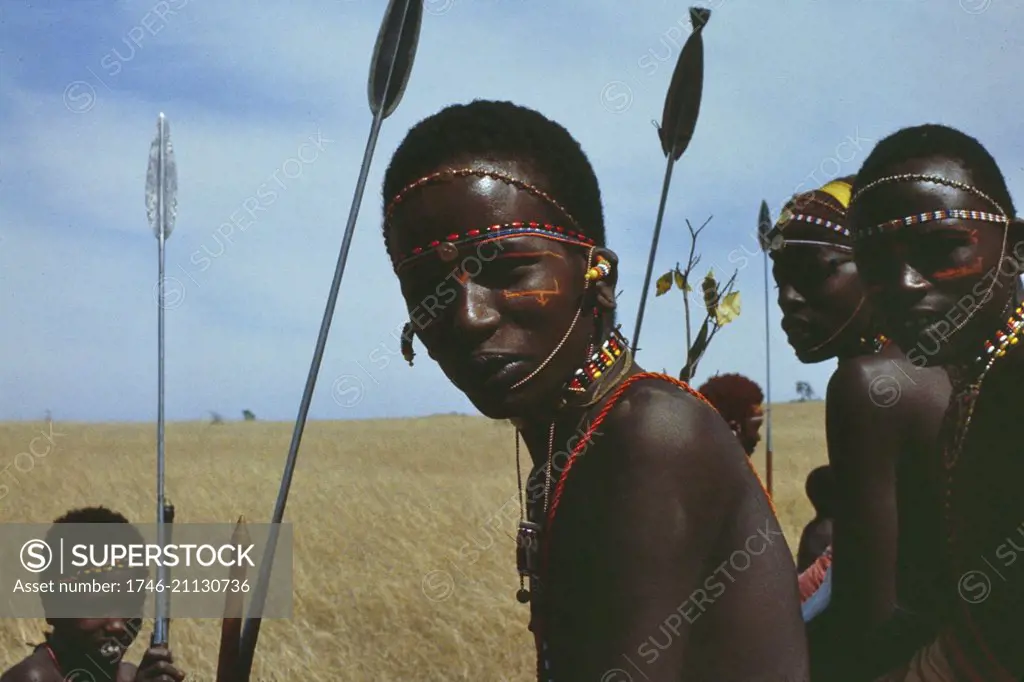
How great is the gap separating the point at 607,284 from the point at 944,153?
1.16 meters

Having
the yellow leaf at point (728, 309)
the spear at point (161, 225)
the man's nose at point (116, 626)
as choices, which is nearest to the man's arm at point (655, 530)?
the yellow leaf at point (728, 309)

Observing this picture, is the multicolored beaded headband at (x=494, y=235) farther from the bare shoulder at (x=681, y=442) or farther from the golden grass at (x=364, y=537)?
the golden grass at (x=364, y=537)

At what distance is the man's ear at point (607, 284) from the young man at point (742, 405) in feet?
11.8

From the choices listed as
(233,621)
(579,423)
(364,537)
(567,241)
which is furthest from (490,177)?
(364,537)

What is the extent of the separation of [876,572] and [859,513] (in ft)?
0.68

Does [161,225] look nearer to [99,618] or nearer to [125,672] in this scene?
[99,618]

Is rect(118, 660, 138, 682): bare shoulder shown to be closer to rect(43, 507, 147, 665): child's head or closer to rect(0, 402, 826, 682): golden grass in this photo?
rect(43, 507, 147, 665): child's head

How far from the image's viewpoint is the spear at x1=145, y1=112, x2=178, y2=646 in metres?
5.42

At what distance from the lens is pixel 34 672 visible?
6195mm

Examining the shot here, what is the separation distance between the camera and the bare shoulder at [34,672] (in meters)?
6.18

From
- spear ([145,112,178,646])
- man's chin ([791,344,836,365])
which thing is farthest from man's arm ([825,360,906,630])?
spear ([145,112,178,646])

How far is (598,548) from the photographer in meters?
2.79

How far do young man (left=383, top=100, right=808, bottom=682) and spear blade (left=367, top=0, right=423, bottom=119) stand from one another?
3.74 ft

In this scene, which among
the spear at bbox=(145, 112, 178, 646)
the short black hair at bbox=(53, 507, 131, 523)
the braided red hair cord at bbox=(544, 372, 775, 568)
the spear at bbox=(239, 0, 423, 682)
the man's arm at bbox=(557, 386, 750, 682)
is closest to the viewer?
the man's arm at bbox=(557, 386, 750, 682)
